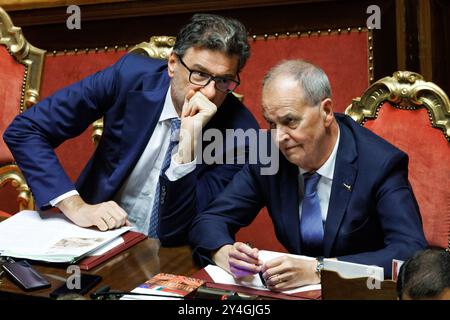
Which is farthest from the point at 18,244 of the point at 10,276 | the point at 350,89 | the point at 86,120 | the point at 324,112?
the point at 350,89

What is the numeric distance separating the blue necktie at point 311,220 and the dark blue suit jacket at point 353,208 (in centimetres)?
2

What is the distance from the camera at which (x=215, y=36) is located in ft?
7.06

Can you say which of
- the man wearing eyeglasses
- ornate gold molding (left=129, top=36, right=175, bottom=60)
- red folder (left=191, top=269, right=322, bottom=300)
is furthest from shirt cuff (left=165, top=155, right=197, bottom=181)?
ornate gold molding (left=129, top=36, right=175, bottom=60)

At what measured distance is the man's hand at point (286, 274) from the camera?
5.25 ft

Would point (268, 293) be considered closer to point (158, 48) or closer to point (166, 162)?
point (166, 162)

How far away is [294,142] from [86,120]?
87 cm

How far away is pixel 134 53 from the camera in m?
2.62

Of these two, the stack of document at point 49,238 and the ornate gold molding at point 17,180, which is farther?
the ornate gold molding at point 17,180

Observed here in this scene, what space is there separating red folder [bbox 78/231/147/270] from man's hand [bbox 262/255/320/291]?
428 millimetres

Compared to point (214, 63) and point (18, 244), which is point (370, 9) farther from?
point (18, 244)

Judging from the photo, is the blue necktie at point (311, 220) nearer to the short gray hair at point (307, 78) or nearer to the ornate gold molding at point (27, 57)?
the short gray hair at point (307, 78)

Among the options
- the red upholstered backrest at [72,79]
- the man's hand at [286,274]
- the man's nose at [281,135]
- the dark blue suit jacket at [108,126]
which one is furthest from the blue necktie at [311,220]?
the red upholstered backrest at [72,79]

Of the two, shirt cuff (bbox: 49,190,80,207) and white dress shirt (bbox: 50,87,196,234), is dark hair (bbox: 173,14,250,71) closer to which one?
white dress shirt (bbox: 50,87,196,234)

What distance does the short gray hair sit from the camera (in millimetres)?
1837
